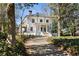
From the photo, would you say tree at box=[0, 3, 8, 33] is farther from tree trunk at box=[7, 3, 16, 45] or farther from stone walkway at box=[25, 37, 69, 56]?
stone walkway at box=[25, 37, 69, 56]

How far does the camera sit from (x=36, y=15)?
235 cm

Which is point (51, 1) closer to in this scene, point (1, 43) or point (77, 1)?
point (77, 1)

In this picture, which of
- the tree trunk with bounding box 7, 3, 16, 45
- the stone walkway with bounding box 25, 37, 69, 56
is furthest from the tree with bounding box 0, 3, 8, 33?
the stone walkway with bounding box 25, 37, 69, 56

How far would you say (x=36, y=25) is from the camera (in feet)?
7.64

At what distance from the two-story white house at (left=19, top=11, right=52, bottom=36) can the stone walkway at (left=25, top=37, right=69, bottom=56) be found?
82 mm

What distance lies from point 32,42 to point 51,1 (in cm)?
52

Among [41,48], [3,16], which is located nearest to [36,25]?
[41,48]

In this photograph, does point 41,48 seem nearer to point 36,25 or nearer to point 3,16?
point 36,25

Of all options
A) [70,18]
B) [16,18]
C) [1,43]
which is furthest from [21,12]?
[70,18]

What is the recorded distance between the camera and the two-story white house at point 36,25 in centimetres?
233

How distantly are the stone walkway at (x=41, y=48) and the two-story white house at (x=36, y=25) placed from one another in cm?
8

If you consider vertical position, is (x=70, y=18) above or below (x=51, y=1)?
below

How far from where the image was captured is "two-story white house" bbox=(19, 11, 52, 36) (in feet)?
7.63

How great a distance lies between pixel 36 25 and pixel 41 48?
27cm
